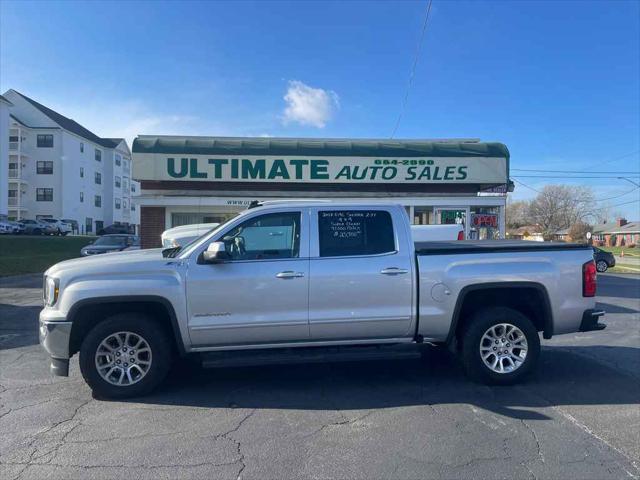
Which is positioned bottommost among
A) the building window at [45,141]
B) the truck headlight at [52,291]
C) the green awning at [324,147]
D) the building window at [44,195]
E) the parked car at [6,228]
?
the truck headlight at [52,291]

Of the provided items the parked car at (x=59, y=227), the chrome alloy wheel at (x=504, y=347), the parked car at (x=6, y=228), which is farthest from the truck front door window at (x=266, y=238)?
the parked car at (x=59, y=227)

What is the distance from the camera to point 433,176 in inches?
602

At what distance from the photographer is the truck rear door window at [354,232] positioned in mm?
4945

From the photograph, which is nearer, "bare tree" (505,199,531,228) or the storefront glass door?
the storefront glass door

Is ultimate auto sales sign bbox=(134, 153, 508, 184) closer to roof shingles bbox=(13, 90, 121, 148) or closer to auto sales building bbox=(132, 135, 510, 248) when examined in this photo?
auto sales building bbox=(132, 135, 510, 248)

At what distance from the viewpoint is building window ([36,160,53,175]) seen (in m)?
52.4

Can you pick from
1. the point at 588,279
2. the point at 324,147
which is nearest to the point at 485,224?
the point at 324,147

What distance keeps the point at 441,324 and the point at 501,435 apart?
136cm

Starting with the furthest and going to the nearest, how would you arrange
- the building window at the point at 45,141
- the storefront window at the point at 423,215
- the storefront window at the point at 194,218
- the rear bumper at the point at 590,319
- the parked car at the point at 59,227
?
the building window at the point at 45,141 < the parked car at the point at 59,227 < the storefront window at the point at 423,215 < the storefront window at the point at 194,218 < the rear bumper at the point at 590,319

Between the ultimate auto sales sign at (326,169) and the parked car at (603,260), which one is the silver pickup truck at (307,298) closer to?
the ultimate auto sales sign at (326,169)

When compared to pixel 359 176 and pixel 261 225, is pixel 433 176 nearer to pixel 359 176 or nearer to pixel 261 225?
pixel 359 176

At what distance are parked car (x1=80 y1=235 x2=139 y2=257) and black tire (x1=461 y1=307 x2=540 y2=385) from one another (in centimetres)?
1651

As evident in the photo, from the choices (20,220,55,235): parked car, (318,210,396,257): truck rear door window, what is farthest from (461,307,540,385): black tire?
(20,220,55,235): parked car

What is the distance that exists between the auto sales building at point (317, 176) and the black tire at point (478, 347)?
979 centimetres
